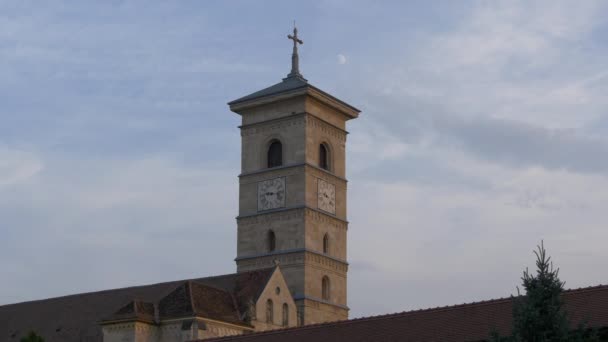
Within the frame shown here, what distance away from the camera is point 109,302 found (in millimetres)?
64938

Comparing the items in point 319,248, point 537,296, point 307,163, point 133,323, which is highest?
point 307,163

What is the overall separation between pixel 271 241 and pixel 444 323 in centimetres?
3616

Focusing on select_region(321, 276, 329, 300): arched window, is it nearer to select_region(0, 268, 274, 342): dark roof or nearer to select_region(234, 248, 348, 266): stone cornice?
select_region(234, 248, 348, 266): stone cornice

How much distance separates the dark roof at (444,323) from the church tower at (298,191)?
95.9 ft

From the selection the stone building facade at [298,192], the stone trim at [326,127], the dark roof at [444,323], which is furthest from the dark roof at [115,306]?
the dark roof at [444,323]

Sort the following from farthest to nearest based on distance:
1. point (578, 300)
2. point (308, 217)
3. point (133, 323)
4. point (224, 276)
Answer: point (308, 217) → point (224, 276) → point (133, 323) → point (578, 300)

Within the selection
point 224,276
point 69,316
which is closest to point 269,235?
point 224,276

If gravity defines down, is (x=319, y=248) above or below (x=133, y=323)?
above

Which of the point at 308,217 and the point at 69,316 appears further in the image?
the point at 308,217

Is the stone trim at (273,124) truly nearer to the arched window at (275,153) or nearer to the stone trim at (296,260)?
the arched window at (275,153)

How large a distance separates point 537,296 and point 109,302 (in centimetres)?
4298

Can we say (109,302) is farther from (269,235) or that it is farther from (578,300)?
(578,300)

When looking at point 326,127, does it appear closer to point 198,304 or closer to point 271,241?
point 271,241

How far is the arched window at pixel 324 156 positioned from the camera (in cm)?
7394
